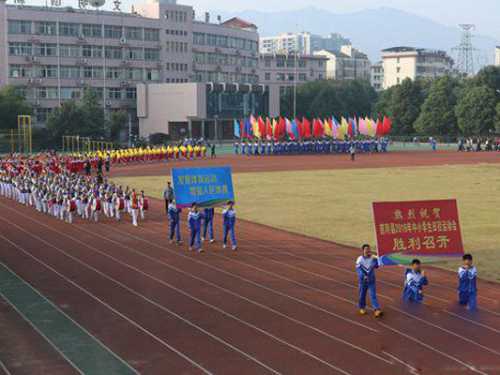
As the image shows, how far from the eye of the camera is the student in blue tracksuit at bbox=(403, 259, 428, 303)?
1434 centimetres

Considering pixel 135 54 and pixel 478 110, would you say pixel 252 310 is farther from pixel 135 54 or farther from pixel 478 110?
pixel 135 54

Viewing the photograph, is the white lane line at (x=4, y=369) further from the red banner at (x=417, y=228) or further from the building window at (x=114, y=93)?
the building window at (x=114, y=93)

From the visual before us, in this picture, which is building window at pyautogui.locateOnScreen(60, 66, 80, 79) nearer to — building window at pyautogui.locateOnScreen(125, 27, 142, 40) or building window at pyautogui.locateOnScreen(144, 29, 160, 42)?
building window at pyautogui.locateOnScreen(125, 27, 142, 40)

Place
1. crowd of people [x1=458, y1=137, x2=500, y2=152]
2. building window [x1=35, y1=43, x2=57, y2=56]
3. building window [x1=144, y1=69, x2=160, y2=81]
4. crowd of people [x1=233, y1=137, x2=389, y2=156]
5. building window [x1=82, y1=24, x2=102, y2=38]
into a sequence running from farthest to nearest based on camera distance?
building window [x1=144, y1=69, x2=160, y2=81] < building window [x1=82, y1=24, x2=102, y2=38] < building window [x1=35, y1=43, x2=57, y2=56] < crowd of people [x1=458, y1=137, x2=500, y2=152] < crowd of people [x1=233, y1=137, x2=389, y2=156]

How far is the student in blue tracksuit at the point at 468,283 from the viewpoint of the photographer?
13.9 meters

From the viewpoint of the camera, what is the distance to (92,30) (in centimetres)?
8244

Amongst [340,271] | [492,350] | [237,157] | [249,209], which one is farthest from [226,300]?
[237,157]

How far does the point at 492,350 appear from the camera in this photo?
38.6 feet

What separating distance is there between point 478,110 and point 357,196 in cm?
4985

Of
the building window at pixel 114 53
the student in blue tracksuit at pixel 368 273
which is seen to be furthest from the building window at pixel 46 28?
the student in blue tracksuit at pixel 368 273

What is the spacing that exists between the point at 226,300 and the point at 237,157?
46.8m

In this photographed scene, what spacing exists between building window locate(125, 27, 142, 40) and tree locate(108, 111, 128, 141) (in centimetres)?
1248

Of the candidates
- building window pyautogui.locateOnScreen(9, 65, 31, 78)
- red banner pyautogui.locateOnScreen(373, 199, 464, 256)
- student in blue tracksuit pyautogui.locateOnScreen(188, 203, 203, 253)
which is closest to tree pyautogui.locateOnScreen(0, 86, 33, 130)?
building window pyautogui.locateOnScreen(9, 65, 31, 78)

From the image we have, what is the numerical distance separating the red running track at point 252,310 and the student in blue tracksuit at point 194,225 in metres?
0.56
